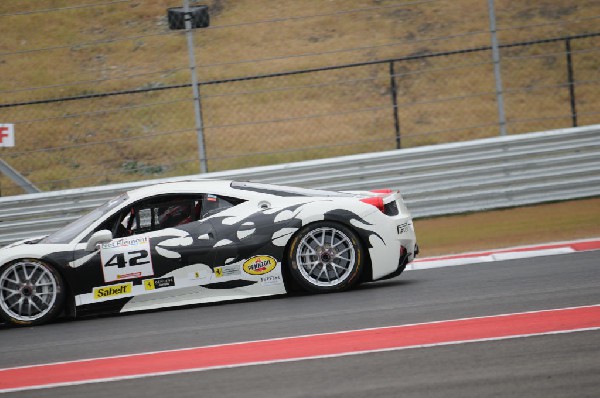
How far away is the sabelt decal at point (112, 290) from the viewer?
8625 mm

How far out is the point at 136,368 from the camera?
6.50 meters

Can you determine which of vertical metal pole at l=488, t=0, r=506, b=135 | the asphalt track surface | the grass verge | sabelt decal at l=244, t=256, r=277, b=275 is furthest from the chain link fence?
the asphalt track surface

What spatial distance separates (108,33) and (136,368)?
2085 cm

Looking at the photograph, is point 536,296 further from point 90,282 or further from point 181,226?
point 90,282

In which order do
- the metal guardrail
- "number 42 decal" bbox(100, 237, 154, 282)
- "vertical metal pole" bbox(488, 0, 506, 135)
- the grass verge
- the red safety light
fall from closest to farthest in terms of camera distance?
"number 42 decal" bbox(100, 237, 154, 282) → the red safety light → the grass verge → the metal guardrail → "vertical metal pole" bbox(488, 0, 506, 135)

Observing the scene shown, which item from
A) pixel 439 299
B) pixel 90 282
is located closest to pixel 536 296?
pixel 439 299

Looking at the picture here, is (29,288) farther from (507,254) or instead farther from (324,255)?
(507,254)

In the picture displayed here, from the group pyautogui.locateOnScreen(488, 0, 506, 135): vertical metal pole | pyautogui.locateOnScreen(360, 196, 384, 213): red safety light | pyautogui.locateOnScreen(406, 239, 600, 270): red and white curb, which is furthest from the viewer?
pyautogui.locateOnScreen(488, 0, 506, 135): vertical metal pole

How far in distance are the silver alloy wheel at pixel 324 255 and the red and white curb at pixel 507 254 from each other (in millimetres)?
1722

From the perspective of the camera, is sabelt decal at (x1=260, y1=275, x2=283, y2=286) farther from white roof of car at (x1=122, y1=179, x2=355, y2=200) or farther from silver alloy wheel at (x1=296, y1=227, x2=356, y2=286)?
white roof of car at (x1=122, y1=179, x2=355, y2=200)

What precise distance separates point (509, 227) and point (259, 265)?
181 inches

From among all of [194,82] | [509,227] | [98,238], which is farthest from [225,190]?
[194,82]

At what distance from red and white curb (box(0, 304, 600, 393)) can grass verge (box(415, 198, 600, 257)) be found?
4.27m

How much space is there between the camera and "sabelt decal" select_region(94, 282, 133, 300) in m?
8.62
